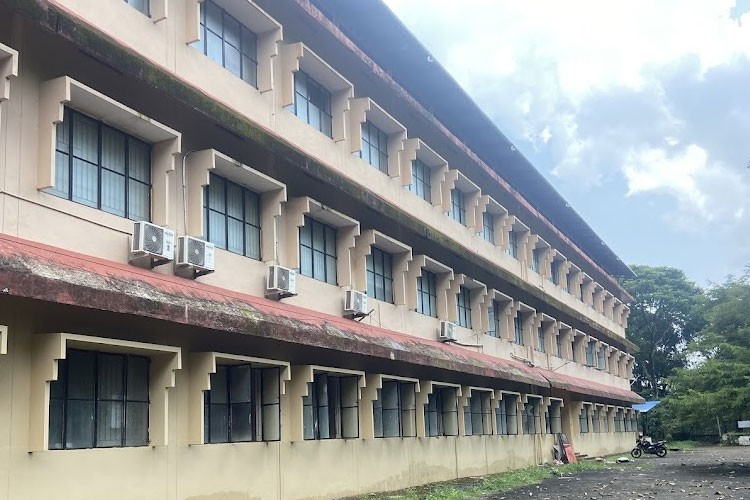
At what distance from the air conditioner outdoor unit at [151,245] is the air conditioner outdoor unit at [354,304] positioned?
535 cm

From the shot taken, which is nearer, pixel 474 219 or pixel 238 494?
pixel 238 494

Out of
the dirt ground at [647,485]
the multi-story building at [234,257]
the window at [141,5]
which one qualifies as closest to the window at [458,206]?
the multi-story building at [234,257]

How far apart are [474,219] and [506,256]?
131 inches

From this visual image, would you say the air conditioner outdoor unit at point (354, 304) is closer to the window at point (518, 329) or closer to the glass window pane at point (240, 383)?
the glass window pane at point (240, 383)

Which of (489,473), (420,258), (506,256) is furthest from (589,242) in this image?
(420,258)

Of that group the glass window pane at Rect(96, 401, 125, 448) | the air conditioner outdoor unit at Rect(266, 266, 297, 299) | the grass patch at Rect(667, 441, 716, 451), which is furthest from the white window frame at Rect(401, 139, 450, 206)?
the grass patch at Rect(667, 441, 716, 451)

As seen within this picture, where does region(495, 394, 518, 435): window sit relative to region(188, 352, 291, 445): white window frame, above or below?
below

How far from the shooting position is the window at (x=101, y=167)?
9.41 metres

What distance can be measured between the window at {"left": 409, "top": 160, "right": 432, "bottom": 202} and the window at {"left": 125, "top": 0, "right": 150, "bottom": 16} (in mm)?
9178

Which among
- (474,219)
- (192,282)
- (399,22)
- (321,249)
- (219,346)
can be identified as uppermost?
(399,22)

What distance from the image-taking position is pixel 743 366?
21.2 meters

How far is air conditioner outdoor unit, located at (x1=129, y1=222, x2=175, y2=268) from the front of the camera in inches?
386

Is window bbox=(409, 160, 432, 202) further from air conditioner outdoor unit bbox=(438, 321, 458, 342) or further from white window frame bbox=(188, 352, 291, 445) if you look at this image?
white window frame bbox=(188, 352, 291, 445)

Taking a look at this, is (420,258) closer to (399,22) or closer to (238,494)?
(399,22)
